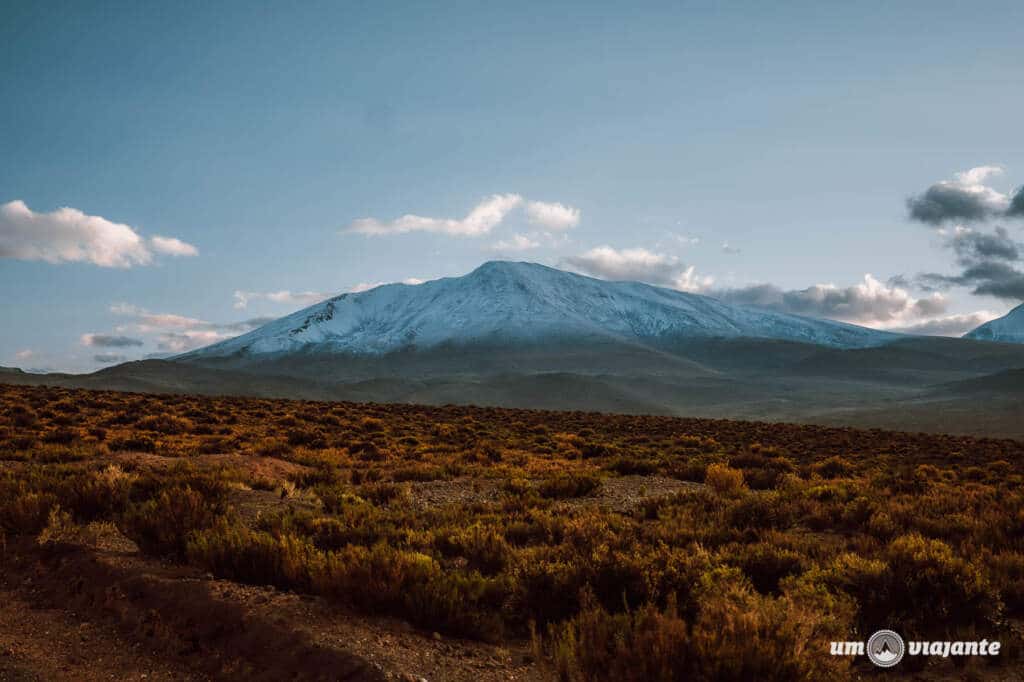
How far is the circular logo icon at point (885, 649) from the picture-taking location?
5.10 meters

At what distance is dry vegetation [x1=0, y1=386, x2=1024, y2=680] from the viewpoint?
4.47m

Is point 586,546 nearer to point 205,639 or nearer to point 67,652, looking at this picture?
point 205,639

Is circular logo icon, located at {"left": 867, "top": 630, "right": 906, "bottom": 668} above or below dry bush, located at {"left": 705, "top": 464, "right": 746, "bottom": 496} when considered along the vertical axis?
above

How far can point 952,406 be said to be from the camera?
96562 millimetres

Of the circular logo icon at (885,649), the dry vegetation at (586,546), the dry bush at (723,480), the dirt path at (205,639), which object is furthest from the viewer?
the dry bush at (723,480)

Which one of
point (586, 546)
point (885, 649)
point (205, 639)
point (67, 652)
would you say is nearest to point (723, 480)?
point (586, 546)

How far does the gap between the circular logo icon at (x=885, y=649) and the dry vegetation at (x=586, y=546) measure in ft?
0.54

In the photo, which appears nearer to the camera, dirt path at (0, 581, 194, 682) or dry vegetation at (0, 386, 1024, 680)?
dry vegetation at (0, 386, 1024, 680)

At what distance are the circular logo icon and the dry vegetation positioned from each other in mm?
164

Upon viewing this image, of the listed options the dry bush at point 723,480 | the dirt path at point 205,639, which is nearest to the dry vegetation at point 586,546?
the dry bush at point 723,480

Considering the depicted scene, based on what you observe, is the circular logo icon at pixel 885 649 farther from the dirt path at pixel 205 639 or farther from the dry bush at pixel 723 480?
the dry bush at pixel 723 480

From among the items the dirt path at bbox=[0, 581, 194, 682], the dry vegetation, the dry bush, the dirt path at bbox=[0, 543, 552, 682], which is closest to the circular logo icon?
the dry vegetation

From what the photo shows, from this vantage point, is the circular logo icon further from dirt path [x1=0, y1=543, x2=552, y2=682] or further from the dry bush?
the dry bush

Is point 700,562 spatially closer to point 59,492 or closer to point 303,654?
point 303,654
